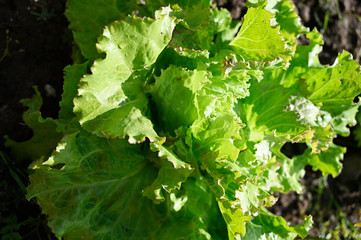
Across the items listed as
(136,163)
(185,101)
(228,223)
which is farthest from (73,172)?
(228,223)

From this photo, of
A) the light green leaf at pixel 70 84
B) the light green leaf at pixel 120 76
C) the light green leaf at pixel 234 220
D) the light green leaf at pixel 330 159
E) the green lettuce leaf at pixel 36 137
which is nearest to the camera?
the light green leaf at pixel 120 76

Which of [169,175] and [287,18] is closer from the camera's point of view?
[169,175]

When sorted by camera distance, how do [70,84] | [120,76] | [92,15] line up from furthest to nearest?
[92,15]
[70,84]
[120,76]

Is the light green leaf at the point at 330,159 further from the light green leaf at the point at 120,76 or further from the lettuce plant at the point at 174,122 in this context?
the light green leaf at the point at 120,76

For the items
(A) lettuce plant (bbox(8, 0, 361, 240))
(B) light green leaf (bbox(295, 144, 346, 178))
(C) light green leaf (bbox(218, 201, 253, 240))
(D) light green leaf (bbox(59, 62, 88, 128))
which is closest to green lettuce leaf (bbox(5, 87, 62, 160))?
(A) lettuce plant (bbox(8, 0, 361, 240))

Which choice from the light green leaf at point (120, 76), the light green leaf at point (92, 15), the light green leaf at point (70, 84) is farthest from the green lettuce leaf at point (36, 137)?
the light green leaf at point (120, 76)

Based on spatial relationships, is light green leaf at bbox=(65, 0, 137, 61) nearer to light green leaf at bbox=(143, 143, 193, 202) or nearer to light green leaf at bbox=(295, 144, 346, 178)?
light green leaf at bbox=(143, 143, 193, 202)

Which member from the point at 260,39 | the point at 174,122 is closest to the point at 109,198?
the point at 174,122

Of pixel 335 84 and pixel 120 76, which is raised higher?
pixel 120 76

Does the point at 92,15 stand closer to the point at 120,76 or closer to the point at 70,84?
the point at 70,84
